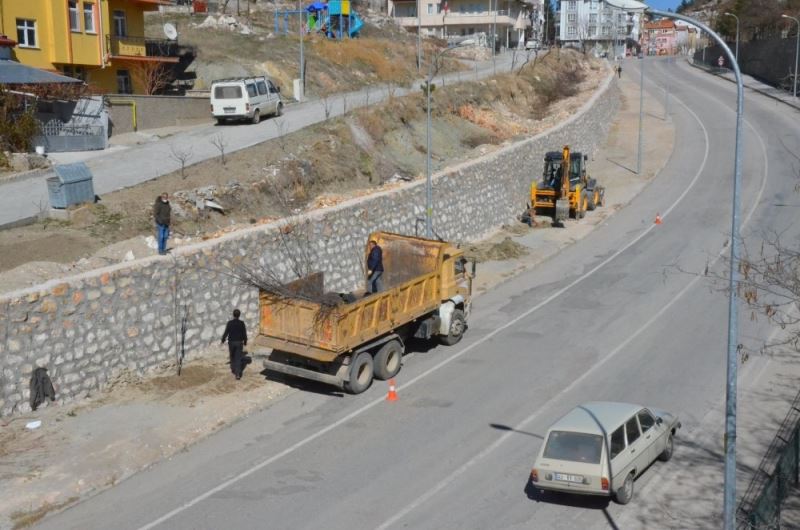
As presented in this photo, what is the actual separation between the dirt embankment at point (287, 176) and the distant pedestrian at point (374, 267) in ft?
15.3

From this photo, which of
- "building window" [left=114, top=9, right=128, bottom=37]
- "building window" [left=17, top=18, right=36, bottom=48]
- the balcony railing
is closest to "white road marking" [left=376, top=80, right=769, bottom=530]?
"building window" [left=17, top=18, right=36, bottom=48]

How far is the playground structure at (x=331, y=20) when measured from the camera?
6288 centimetres

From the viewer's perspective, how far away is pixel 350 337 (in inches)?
710

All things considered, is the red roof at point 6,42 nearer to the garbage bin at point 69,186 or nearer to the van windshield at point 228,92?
the van windshield at point 228,92

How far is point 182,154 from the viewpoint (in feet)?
99.7

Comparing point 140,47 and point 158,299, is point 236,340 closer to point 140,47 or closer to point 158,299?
point 158,299

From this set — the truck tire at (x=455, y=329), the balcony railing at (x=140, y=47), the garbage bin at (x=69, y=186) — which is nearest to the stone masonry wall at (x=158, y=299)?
the truck tire at (x=455, y=329)

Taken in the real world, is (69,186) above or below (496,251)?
above

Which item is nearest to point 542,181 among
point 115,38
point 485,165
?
point 485,165

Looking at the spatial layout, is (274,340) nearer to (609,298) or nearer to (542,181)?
(609,298)

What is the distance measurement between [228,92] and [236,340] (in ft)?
70.3

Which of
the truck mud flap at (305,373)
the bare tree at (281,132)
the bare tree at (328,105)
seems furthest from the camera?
the bare tree at (328,105)

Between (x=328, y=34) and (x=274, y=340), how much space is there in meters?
47.8

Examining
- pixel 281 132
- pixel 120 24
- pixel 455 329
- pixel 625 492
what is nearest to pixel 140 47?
pixel 120 24
